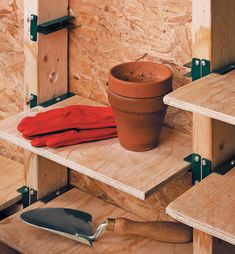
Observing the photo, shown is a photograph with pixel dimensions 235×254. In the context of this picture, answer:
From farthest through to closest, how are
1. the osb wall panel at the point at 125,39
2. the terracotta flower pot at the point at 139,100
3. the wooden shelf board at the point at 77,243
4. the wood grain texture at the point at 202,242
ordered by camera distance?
the wooden shelf board at the point at 77,243 < the osb wall panel at the point at 125,39 < the terracotta flower pot at the point at 139,100 < the wood grain texture at the point at 202,242

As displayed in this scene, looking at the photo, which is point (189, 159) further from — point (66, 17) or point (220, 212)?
point (66, 17)

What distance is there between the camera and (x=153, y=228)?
7.84 feet

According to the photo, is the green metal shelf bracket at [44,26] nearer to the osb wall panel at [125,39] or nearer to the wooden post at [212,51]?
the osb wall panel at [125,39]

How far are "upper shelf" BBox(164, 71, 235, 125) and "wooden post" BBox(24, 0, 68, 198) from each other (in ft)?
2.05

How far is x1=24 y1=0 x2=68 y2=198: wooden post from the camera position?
2.51m

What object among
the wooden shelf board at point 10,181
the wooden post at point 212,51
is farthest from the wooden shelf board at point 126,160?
the wooden shelf board at point 10,181

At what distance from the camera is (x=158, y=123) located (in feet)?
7.48

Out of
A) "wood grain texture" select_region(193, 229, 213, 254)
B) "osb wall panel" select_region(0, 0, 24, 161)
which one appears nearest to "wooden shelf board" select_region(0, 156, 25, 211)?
"osb wall panel" select_region(0, 0, 24, 161)

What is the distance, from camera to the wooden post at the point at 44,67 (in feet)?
8.23

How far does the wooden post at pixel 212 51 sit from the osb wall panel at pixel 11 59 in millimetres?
796

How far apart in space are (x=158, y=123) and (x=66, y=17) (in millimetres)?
501

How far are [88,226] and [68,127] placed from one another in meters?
0.33

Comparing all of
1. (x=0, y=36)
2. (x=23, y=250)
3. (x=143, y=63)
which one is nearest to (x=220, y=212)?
(x=143, y=63)

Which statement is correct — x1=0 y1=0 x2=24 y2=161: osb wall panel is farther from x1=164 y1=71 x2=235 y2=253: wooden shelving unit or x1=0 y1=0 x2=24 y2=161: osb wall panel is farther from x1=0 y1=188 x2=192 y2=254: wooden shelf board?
x1=164 y1=71 x2=235 y2=253: wooden shelving unit
